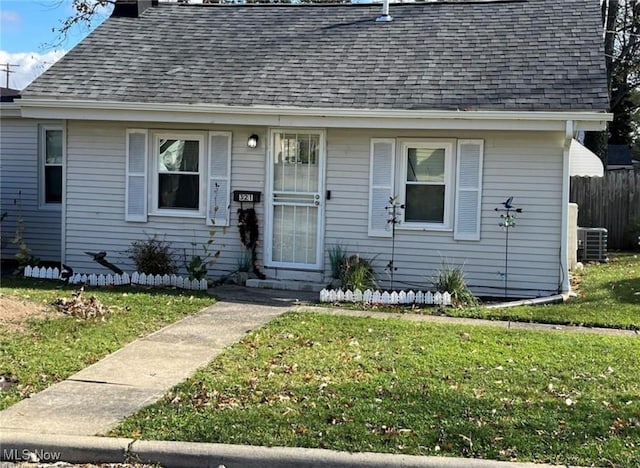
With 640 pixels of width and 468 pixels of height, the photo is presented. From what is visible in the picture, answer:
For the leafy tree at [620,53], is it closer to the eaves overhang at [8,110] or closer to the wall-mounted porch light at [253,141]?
the wall-mounted porch light at [253,141]

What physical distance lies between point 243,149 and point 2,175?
5.66 metres

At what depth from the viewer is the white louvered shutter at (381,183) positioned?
34.9ft

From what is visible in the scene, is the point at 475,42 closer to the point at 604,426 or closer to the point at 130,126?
the point at 130,126

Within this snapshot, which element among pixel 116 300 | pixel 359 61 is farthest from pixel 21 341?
pixel 359 61

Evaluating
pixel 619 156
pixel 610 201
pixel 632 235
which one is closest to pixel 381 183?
pixel 632 235

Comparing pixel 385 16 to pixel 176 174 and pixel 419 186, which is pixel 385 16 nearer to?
pixel 419 186

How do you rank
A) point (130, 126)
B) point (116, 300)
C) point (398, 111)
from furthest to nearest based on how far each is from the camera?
1. point (130, 126)
2. point (398, 111)
3. point (116, 300)

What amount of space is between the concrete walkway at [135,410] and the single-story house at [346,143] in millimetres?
2738

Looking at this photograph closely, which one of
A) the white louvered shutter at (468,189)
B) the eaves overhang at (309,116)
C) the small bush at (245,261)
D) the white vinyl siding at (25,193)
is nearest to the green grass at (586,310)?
the white louvered shutter at (468,189)

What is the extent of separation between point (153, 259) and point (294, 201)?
249cm

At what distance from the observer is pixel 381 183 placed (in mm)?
10664

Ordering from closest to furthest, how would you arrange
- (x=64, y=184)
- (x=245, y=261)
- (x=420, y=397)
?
A: (x=420, y=397) → (x=245, y=261) → (x=64, y=184)

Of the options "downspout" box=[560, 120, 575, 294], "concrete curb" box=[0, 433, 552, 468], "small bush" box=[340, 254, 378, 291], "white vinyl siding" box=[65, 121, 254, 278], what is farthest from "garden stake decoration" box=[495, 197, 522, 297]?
"concrete curb" box=[0, 433, 552, 468]

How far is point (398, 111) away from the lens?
9.99 meters
